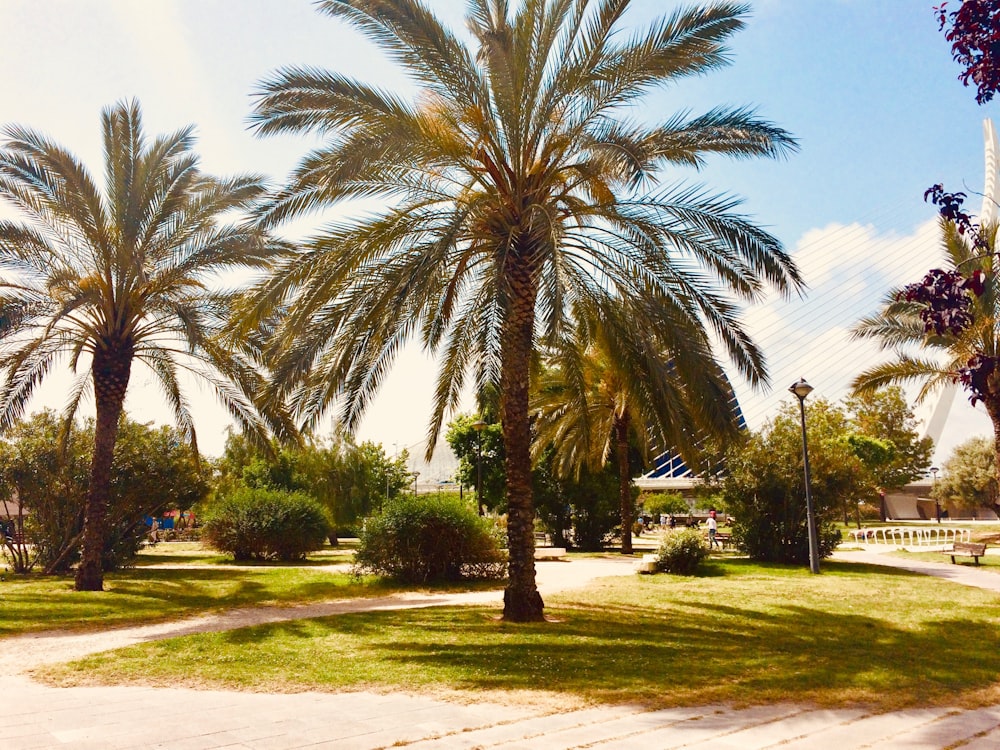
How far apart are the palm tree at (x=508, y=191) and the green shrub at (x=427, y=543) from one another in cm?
536

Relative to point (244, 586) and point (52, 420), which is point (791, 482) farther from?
point (52, 420)

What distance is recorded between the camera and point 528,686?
6.40 m

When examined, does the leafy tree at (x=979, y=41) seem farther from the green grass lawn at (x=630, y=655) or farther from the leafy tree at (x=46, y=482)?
the leafy tree at (x=46, y=482)

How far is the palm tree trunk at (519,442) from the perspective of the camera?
10227 millimetres

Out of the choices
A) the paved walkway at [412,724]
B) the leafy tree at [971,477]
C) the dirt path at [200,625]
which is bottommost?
the dirt path at [200,625]

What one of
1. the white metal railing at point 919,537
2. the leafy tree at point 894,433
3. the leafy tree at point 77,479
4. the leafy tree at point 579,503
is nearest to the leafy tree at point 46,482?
the leafy tree at point 77,479

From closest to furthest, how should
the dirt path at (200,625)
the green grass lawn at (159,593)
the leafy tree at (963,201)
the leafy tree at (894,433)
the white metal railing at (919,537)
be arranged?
the leafy tree at (963,201) → the dirt path at (200,625) → the green grass lawn at (159,593) → the white metal railing at (919,537) → the leafy tree at (894,433)

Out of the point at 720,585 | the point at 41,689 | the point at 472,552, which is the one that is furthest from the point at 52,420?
the point at 720,585

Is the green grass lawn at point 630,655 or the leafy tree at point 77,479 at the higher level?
the leafy tree at point 77,479

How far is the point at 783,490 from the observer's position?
19984mm

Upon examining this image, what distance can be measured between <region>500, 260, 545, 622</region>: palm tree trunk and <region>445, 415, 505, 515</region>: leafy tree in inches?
738

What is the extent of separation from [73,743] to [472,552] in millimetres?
11613

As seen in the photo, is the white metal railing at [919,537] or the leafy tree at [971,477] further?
the leafy tree at [971,477]

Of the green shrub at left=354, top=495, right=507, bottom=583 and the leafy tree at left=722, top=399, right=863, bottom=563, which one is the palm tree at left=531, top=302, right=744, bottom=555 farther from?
the leafy tree at left=722, top=399, right=863, bottom=563
